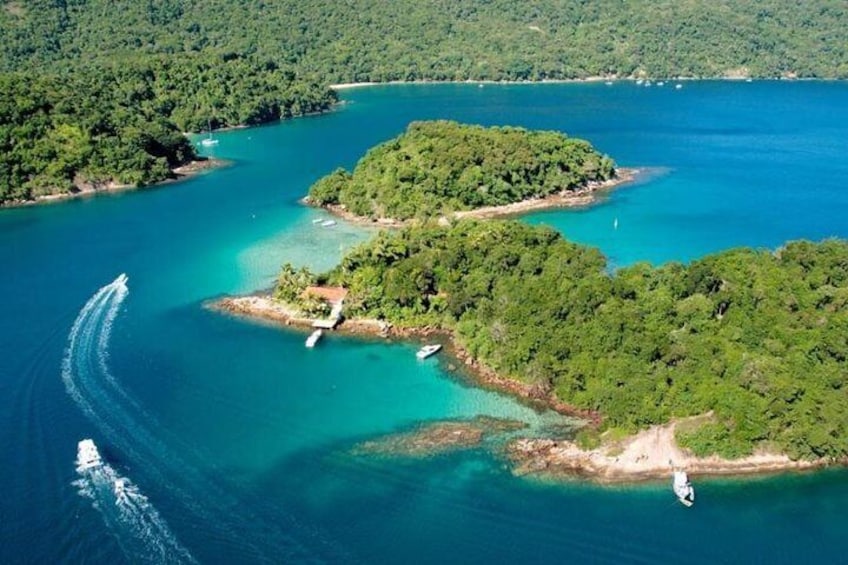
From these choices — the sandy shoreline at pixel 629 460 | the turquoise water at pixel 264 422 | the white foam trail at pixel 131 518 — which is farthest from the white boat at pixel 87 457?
the sandy shoreline at pixel 629 460

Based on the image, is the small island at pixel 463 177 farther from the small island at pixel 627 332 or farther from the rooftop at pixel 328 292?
the rooftop at pixel 328 292

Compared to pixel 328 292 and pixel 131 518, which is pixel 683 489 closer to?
pixel 131 518

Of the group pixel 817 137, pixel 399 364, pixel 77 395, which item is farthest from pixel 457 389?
pixel 817 137

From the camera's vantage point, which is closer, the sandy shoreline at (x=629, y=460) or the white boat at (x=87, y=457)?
the sandy shoreline at (x=629, y=460)

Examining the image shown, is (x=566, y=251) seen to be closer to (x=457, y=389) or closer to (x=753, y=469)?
(x=457, y=389)

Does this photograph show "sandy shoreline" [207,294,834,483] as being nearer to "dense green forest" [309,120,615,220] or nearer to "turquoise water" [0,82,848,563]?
"turquoise water" [0,82,848,563]

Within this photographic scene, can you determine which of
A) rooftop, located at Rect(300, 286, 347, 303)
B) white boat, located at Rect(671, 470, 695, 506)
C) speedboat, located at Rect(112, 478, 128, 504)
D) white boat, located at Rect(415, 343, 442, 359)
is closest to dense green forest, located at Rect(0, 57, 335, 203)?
rooftop, located at Rect(300, 286, 347, 303)
